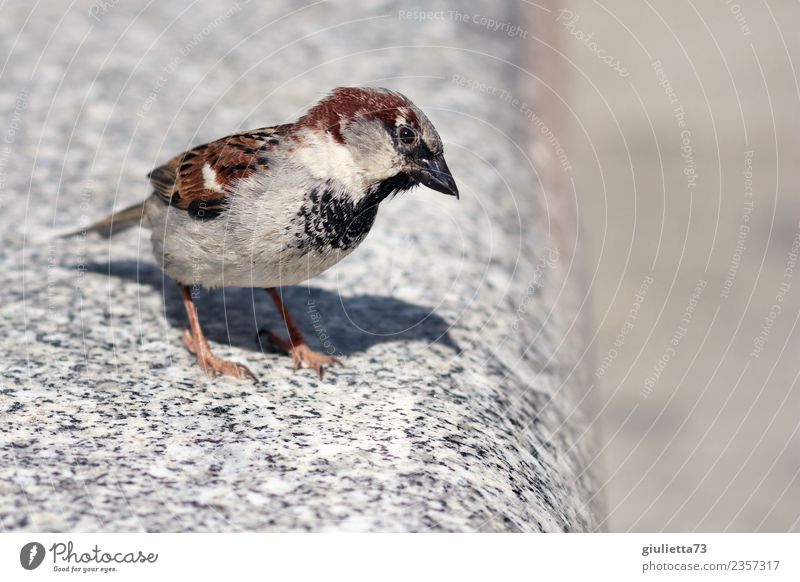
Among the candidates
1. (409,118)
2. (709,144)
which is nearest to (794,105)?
(709,144)

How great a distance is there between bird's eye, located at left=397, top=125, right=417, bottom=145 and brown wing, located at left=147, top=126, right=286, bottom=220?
786 mm

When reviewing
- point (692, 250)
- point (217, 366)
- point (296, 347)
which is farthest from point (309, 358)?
point (692, 250)

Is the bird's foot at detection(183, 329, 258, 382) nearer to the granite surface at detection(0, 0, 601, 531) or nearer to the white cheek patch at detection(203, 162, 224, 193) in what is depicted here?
the granite surface at detection(0, 0, 601, 531)

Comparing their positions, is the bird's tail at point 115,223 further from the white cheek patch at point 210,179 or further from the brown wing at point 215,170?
the white cheek patch at point 210,179

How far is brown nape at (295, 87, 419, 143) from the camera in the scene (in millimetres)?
5090

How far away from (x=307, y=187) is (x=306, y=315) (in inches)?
62.9

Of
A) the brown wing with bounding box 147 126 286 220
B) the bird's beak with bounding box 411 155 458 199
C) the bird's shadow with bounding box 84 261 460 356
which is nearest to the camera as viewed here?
the bird's beak with bounding box 411 155 458 199

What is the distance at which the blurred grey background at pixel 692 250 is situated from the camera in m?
8.27

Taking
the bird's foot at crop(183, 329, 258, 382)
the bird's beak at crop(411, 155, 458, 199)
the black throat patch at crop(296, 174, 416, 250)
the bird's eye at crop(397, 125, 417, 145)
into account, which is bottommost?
the bird's foot at crop(183, 329, 258, 382)

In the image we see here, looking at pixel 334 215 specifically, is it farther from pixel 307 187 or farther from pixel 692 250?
pixel 692 250

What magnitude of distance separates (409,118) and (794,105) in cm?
933

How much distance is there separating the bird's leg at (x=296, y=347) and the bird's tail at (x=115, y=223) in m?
1.24

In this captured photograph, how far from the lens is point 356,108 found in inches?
204

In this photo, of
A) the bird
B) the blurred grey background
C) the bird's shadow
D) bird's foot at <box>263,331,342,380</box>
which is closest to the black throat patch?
the bird
